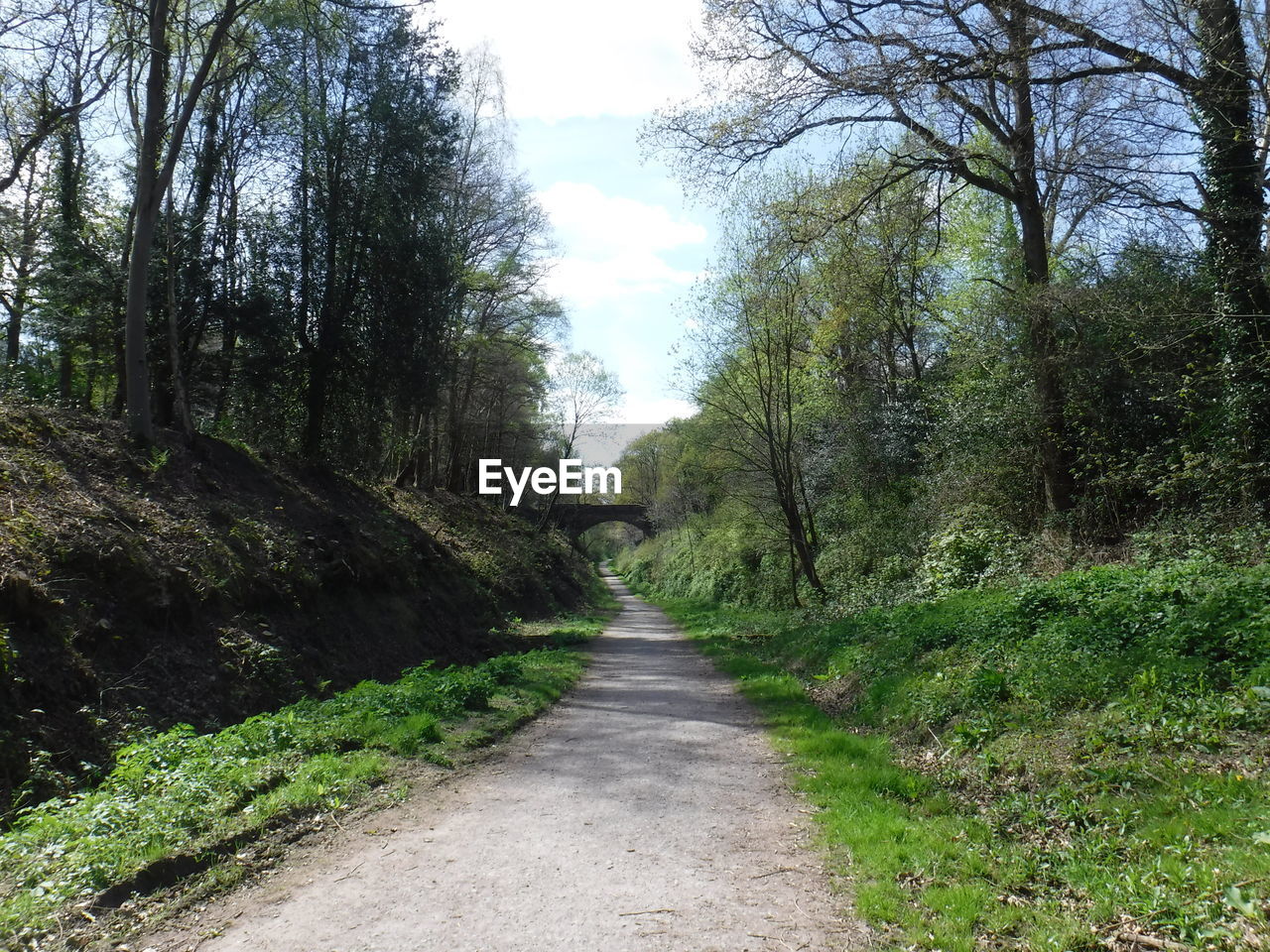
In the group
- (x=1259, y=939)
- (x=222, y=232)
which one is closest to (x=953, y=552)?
(x=1259, y=939)

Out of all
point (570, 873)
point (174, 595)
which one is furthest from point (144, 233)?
point (570, 873)

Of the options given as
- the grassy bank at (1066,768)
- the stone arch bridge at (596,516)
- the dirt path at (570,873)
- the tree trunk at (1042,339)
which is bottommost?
the dirt path at (570,873)

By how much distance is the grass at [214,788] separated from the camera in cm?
421

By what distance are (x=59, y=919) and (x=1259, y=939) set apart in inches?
217

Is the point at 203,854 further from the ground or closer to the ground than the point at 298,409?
closer to the ground

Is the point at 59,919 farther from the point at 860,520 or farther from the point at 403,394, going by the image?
the point at 860,520

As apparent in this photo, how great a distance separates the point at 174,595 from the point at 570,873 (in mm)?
7026

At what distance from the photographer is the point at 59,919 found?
3836 millimetres

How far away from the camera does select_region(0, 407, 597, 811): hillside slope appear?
6.93 meters

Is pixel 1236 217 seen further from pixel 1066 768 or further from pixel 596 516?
pixel 596 516

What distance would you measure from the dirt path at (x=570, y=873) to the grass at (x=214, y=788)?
0.55m

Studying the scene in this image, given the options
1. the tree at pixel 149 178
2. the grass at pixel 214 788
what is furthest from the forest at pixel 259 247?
Result: the grass at pixel 214 788

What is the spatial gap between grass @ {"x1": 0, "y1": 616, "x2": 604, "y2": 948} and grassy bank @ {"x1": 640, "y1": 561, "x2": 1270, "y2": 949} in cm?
371

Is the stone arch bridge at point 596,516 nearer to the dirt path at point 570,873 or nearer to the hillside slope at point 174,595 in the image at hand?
the hillside slope at point 174,595
